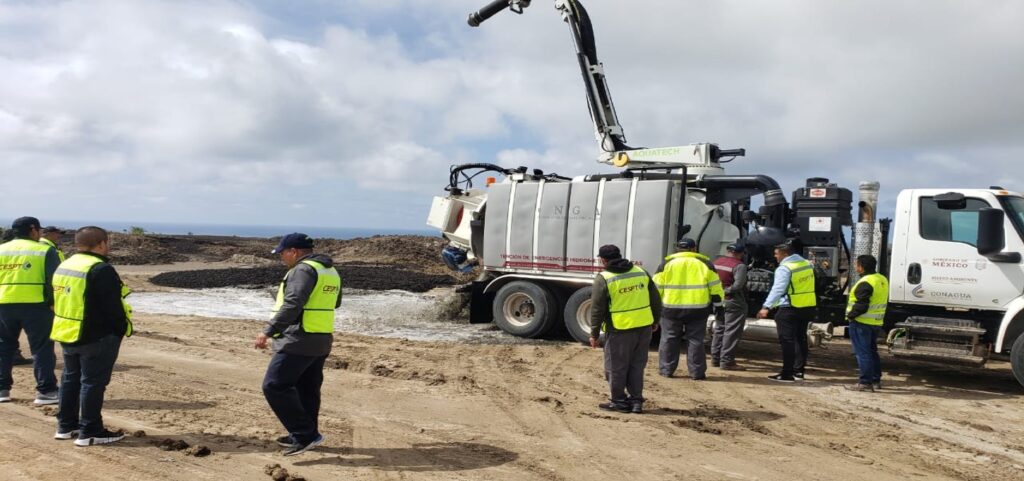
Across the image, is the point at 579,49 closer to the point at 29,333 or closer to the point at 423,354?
the point at 423,354

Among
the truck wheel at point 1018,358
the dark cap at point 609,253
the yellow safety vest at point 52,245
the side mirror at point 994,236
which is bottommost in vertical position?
the truck wheel at point 1018,358

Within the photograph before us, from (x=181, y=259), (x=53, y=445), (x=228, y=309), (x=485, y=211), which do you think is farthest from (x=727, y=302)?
(x=181, y=259)

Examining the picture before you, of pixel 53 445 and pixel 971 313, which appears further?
pixel 971 313

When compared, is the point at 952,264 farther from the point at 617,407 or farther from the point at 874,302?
the point at 617,407

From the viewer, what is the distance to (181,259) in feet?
93.8

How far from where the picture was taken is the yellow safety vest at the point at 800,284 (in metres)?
8.60

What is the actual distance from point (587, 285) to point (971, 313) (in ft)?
16.2

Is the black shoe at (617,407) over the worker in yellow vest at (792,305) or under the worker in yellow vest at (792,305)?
under

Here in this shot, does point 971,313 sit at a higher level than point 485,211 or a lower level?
lower

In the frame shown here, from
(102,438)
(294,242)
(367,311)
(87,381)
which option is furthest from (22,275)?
(367,311)

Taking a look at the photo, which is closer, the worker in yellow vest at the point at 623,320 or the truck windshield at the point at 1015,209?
the worker in yellow vest at the point at 623,320

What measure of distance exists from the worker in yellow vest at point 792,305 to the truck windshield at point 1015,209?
2.25m

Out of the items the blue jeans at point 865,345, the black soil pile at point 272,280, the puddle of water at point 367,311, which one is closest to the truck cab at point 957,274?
the blue jeans at point 865,345

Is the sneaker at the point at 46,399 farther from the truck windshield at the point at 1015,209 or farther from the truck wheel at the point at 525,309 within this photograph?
the truck windshield at the point at 1015,209
